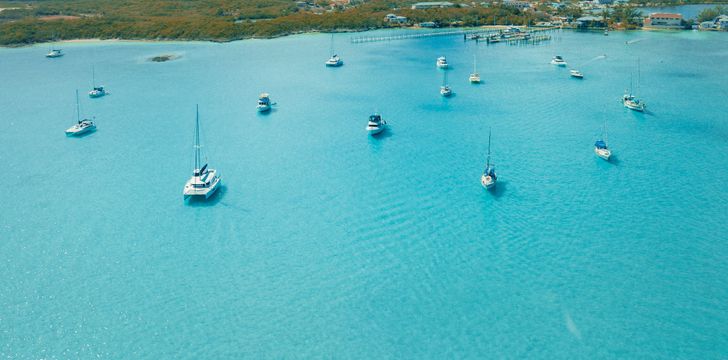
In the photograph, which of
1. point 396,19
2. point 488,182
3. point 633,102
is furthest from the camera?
point 396,19

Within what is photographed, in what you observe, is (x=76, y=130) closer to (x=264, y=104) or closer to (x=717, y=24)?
(x=264, y=104)

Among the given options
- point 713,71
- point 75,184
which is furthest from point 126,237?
point 713,71

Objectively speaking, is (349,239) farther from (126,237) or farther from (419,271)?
(126,237)

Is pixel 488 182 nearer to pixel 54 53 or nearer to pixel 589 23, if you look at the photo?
pixel 54 53

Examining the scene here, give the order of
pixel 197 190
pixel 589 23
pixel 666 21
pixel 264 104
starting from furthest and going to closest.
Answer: pixel 589 23 → pixel 666 21 → pixel 264 104 → pixel 197 190

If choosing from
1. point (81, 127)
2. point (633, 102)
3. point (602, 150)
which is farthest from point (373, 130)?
point (81, 127)

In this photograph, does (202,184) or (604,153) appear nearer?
(202,184)

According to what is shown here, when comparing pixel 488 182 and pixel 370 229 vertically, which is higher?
pixel 488 182

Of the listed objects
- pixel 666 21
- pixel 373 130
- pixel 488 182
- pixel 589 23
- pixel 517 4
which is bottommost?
pixel 488 182
